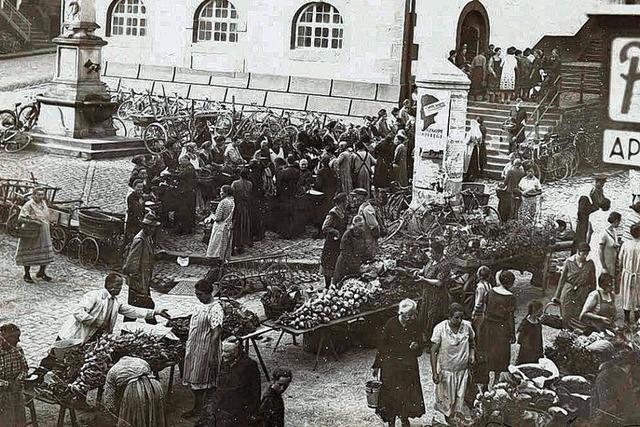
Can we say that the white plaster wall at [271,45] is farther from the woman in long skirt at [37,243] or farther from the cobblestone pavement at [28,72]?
the woman in long skirt at [37,243]

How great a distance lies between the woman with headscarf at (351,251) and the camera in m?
9.10

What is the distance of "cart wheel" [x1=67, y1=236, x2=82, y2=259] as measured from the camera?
9375mm

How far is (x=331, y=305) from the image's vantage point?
26.4ft

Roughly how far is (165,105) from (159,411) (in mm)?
10255

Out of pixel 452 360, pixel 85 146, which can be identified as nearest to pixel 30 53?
pixel 85 146

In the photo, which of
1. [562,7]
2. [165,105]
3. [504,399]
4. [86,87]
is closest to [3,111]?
[86,87]

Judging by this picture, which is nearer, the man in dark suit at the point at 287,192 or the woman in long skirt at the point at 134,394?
the woman in long skirt at the point at 134,394

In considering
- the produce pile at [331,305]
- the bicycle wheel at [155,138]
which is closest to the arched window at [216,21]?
the bicycle wheel at [155,138]

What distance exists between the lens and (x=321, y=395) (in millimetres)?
7512

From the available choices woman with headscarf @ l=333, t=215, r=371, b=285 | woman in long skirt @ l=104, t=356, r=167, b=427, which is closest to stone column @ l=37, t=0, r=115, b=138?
woman with headscarf @ l=333, t=215, r=371, b=285

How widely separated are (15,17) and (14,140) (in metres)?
1.82

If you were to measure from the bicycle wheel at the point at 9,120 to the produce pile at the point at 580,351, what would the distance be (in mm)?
7813

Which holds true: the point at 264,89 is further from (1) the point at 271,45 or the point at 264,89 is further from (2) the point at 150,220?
(2) the point at 150,220

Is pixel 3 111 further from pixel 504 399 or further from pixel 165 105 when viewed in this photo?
pixel 504 399
